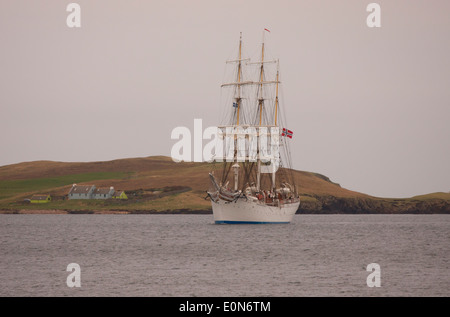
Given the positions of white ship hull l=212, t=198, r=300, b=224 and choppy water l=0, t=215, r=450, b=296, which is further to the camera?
white ship hull l=212, t=198, r=300, b=224

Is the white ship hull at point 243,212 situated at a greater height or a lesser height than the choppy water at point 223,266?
greater

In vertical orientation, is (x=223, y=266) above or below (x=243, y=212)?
below

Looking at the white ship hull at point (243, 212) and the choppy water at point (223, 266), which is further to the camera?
the white ship hull at point (243, 212)

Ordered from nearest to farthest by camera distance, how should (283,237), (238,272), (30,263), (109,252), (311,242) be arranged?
(238,272), (30,263), (109,252), (311,242), (283,237)

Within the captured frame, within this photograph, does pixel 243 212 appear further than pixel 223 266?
Yes

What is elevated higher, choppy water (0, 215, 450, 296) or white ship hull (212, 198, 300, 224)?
white ship hull (212, 198, 300, 224)

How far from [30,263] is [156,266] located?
498 inches

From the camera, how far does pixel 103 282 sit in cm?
5353

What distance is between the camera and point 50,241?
96.8m
